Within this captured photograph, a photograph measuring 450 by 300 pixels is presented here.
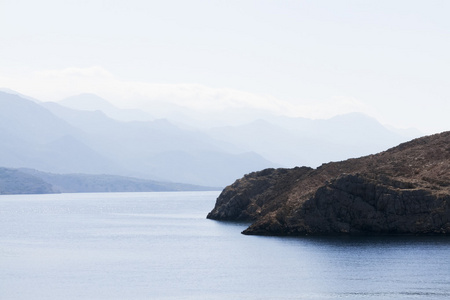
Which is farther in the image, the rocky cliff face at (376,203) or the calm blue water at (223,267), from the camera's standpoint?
the rocky cliff face at (376,203)

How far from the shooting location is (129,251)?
123250 millimetres

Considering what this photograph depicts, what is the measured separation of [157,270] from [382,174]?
5220cm

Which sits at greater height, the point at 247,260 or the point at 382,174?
the point at 382,174

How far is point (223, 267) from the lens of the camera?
4001 inches

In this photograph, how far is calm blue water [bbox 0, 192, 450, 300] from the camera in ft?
265

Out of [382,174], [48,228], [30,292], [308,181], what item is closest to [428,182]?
[382,174]

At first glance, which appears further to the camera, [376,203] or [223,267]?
[376,203]

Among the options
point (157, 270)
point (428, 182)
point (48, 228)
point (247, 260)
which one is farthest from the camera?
point (48, 228)

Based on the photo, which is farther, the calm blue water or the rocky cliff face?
the rocky cliff face

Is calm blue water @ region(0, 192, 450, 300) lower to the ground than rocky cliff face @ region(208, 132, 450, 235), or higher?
lower

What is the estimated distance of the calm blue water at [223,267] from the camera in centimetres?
8088

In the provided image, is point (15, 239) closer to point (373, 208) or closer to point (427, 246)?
point (373, 208)

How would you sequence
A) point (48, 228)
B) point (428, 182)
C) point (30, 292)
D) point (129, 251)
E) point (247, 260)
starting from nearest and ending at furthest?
point (30, 292), point (247, 260), point (129, 251), point (428, 182), point (48, 228)

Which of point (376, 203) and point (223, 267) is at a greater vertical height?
point (376, 203)
